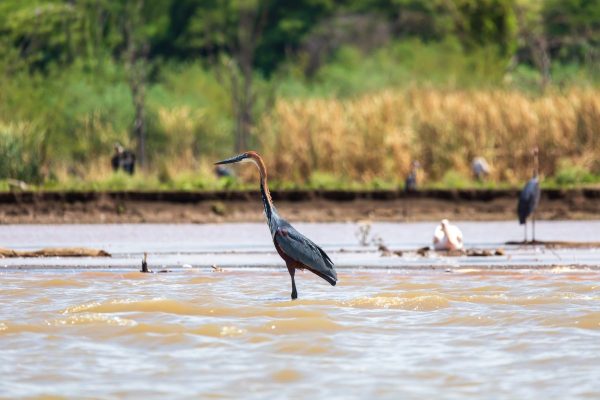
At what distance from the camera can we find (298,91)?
42719 millimetres

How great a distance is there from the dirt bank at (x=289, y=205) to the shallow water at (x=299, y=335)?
27.2ft

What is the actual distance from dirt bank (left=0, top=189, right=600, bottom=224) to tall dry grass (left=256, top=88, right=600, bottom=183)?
2812 millimetres

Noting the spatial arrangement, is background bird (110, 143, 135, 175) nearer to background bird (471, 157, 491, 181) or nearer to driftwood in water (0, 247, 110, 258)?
background bird (471, 157, 491, 181)

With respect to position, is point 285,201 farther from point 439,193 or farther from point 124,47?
point 124,47

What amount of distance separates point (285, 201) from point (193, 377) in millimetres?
15169

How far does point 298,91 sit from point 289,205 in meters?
18.2

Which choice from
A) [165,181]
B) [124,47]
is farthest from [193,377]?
[124,47]

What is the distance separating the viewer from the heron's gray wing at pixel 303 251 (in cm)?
1270

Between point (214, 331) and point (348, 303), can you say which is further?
point (348, 303)

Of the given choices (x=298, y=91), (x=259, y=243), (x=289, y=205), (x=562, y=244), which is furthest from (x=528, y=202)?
(x=298, y=91)

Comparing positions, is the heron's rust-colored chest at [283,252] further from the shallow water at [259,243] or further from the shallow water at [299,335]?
the shallow water at [259,243]

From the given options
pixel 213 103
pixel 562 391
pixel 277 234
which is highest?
pixel 213 103

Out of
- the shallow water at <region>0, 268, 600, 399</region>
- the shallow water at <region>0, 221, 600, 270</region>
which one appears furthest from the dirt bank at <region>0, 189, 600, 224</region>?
the shallow water at <region>0, 268, 600, 399</region>

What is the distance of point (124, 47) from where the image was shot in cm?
5031
